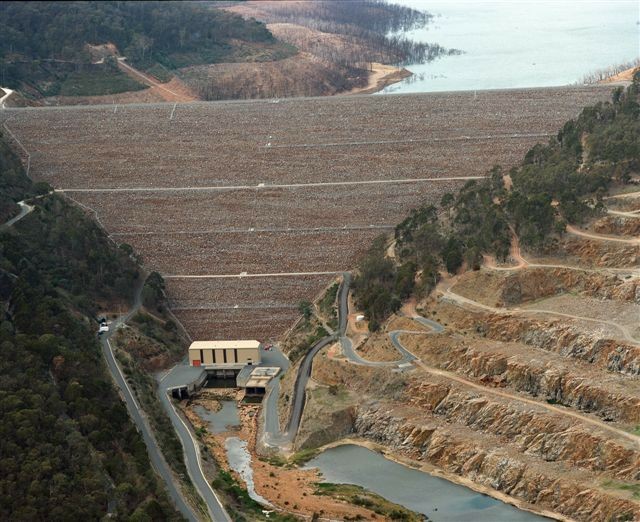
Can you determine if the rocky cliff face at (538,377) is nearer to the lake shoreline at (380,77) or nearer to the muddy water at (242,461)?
the muddy water at (242,461)

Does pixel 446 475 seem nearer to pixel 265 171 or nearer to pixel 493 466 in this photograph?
pixel 493 466

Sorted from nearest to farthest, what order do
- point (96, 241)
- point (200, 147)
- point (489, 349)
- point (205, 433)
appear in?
point (489, 349), point (205, 433), point (96, 241), point (200, 147)

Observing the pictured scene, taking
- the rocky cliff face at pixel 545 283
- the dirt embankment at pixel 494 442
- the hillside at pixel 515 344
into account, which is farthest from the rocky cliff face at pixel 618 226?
the dirt embankment at pixel 494 442

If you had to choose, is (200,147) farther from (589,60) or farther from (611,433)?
(589,60)

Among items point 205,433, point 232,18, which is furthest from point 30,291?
point 232,18

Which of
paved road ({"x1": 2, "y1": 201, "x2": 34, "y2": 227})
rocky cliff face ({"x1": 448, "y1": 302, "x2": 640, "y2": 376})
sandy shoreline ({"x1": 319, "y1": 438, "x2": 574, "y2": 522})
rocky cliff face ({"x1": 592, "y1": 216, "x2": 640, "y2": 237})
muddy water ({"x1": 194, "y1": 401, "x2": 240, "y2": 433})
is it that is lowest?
muddy water ({"x1": 194, "y1": 401, "x2": 240, "y2": 433})

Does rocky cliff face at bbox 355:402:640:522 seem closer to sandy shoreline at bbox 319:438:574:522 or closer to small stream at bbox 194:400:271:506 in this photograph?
sandy shoreline at bbox 319:438:574:522

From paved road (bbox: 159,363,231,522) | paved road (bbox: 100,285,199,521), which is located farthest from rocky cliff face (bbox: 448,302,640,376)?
paved road (bbox: 100,285,199,521)

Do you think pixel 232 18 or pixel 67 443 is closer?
pixel 67 443
